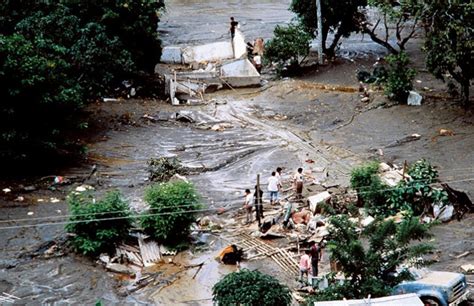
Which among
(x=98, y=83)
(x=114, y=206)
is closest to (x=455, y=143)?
(x=114, y=206)

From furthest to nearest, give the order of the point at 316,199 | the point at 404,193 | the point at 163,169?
the point at 163,169 < the point at 316,199 < the point at 404,193

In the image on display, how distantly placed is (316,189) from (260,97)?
38.6ft

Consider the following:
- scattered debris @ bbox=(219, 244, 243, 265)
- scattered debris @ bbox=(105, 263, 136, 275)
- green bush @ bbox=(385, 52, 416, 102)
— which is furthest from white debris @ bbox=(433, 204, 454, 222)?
green bush @ bbox=(385, 52, 416, 102)

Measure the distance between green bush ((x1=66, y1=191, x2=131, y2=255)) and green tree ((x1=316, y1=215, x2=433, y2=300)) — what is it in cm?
730

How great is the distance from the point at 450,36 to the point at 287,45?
34.6 ft

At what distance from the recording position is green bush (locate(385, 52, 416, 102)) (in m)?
30.9

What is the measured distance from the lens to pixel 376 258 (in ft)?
48.1

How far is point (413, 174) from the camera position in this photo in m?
22.1

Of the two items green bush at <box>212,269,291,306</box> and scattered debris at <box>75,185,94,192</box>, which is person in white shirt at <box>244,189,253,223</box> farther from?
green bush at <box>212,269,291,306</box>

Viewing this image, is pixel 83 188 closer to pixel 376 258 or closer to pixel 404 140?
pixel 404 140

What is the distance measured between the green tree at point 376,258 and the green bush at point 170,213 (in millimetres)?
6520

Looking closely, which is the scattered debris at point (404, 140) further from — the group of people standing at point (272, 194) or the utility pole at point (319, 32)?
the utility pole at point (319, 32)

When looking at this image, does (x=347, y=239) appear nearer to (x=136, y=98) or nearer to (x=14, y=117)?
(x=14, y=117)

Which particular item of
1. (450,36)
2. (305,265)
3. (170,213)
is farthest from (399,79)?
(305,265)
